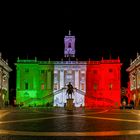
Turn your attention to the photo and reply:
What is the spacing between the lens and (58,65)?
120 meters

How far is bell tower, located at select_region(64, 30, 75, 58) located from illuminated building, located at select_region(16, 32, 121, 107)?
22.2 feet

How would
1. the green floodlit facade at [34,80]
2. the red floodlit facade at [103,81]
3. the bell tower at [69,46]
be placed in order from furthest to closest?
the bell tower at [69,46] → the red floodlit facade at [103,81] → the green floodlit facade at [34,80]

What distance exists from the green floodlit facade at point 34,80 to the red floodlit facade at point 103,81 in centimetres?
1175

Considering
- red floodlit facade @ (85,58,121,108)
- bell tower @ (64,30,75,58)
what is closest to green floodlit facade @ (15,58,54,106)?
bell tower @ (64,30,75,58)

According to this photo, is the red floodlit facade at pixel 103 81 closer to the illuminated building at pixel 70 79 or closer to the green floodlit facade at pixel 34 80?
the illuminated building at pixel 70 79

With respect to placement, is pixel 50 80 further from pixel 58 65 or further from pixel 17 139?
pixel 17 139

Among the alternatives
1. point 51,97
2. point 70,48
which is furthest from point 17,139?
point 70,48

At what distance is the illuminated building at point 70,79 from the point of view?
11669 cm

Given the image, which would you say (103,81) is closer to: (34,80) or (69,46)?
(69,46)

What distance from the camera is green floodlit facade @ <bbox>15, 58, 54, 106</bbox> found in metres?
116

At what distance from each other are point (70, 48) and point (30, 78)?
1713 centimetres

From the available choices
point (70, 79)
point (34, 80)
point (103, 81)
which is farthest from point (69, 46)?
point (34, 80)

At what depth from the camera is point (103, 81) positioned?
119 m

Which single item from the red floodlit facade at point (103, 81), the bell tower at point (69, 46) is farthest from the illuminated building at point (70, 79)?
the bell tower at point (69, 46)
